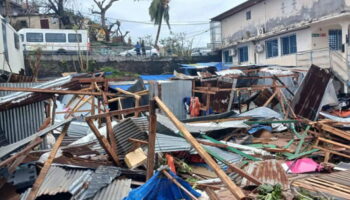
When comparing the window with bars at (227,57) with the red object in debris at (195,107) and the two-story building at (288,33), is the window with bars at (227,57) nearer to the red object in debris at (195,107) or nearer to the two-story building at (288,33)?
the two-story building at (288,33)

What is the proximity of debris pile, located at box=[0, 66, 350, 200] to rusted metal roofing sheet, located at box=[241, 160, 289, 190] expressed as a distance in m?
0.02

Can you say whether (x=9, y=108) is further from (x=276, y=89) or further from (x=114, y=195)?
(x=276, y=89)

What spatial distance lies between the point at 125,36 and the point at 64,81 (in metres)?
29.4

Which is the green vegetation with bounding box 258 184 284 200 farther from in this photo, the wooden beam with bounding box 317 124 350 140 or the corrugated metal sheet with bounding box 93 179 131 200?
the wooden beam with bounding box 317 124 350 140

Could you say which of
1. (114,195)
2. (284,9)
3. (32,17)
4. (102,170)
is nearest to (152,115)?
(114,195)

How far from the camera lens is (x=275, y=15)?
22906 millimetres

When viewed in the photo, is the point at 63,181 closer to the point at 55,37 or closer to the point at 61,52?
the point at 61,52

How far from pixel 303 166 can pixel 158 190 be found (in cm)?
362

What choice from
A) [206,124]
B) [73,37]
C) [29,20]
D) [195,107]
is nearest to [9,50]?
[195,107]

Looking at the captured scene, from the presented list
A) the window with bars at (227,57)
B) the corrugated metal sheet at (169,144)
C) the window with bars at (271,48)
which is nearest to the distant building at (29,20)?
the window with bars at (227,57)

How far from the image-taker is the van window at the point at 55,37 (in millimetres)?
25844

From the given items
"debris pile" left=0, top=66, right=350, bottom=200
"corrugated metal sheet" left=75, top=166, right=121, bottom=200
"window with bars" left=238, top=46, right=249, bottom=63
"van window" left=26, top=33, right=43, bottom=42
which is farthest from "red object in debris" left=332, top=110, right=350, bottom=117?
"van window" left=26, top=33, right=43, bottom=42

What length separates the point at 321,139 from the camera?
767cm

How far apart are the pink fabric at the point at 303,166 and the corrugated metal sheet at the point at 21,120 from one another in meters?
5.12
